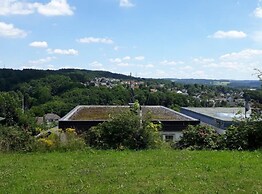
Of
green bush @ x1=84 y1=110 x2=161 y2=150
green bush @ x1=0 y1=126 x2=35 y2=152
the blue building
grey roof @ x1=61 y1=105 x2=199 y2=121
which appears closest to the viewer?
green bush @ x1=0 y1=126 x2=35 y2=152

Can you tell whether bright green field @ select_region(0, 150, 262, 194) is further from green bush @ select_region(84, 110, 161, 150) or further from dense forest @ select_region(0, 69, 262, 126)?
dense forest @ select_region(0, 69, 262, 126)

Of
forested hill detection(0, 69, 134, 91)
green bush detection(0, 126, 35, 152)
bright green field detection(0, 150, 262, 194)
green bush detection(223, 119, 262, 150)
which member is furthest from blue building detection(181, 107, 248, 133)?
forested hill detection(0, 69, 134, 91)

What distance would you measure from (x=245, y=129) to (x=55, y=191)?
658cm

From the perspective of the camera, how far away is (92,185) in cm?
652

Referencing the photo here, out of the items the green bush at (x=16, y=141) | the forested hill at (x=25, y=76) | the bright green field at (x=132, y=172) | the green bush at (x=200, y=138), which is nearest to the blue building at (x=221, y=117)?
the green bush at (x=200, y=138)

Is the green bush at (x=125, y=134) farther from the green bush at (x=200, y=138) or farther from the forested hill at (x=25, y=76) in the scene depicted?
the forested hill at (x=25, y=76)

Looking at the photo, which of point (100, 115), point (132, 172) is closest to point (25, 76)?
point (100, 115)

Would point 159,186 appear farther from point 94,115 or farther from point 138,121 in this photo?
point 94,115

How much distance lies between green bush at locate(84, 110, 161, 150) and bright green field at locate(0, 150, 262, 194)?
3.03 ft

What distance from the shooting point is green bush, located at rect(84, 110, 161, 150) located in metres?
11.2

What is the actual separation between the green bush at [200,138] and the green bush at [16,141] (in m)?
4.21

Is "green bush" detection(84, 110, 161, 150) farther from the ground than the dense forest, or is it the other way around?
"green bush" detection(84, 110, 161, 150)

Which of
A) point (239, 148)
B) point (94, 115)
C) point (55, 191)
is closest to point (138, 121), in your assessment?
point (239, 148)

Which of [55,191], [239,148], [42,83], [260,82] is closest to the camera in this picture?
[55,191]
